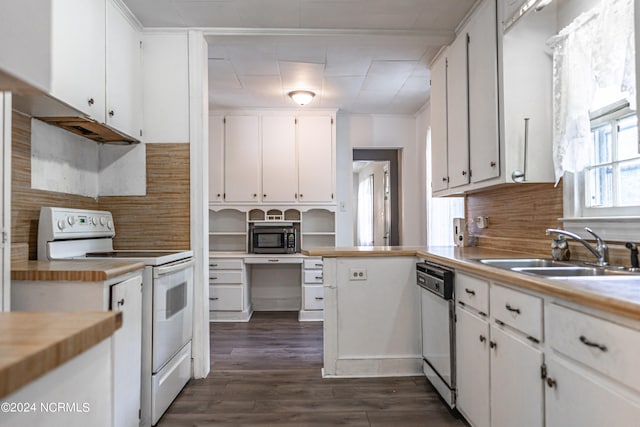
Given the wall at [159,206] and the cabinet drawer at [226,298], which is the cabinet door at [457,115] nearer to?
the wall at [159,206]

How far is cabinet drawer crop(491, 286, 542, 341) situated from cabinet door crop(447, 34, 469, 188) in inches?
47.6

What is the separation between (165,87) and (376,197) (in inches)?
141

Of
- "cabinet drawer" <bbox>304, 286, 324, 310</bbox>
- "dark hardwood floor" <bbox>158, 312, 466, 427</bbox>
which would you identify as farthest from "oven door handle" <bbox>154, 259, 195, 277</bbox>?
"cabinet drawer" <bbox>304, 286, 324, 310</bbox>

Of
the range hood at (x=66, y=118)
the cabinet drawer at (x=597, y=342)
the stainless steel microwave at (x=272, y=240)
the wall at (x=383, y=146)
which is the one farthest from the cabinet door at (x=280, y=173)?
the cabinet drawer at (x=597, y=342)

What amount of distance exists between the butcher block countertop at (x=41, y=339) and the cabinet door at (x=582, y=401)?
1.22 m

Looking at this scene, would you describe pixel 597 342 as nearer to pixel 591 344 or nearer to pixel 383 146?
pixel 591 344

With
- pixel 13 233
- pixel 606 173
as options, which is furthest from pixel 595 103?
pixel 13 233

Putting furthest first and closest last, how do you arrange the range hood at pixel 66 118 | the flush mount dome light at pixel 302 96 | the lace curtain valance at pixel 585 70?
the flush mount dome light at pixel 302 96
the range hood at pixel 66 118
the lace curtain valance at pixel 585 70

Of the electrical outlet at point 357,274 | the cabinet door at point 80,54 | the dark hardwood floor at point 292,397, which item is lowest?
the dark hardwood floor at point 292,397

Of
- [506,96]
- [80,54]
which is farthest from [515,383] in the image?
[80,54]

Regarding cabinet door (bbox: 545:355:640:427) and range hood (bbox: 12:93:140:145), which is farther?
range hood (bbox: 12:93:140:145)

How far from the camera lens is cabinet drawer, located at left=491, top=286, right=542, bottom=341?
1.41m

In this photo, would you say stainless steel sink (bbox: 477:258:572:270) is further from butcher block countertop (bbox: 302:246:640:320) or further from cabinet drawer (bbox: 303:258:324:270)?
cabinet drawer (bbox: 303:258:324:270)

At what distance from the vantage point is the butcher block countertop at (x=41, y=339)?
1.62 ft
